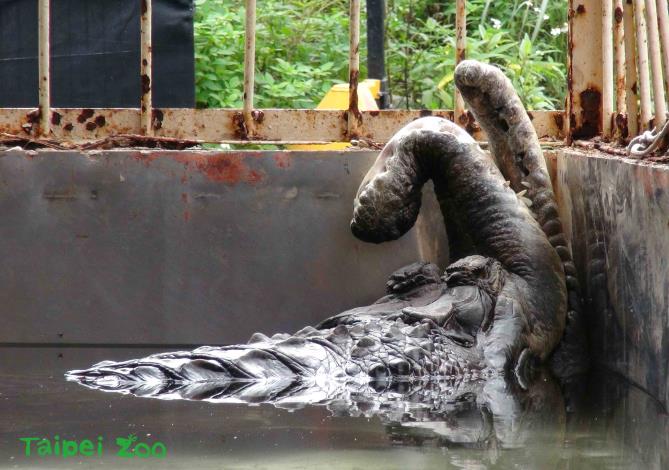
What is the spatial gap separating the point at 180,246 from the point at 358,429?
1.47 meters

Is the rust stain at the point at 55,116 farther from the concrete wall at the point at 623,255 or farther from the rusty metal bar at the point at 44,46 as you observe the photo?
the concrete wall at the point at 623,255

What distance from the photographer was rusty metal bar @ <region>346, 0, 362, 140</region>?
4.22 metres

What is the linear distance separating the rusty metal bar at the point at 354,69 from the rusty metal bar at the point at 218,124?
3 cm

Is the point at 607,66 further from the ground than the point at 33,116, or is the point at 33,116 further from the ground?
the point at 607,66

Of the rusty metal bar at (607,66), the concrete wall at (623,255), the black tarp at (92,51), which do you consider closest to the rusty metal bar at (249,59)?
the concrete wall at (623,255)

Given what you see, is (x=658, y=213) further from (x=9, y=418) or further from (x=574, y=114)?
(x=9, y=418)

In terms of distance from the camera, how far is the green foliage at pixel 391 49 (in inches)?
291

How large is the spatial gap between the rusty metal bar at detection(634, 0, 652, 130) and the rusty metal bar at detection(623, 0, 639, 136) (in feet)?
0.28

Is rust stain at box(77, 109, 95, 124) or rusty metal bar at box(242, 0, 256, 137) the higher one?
rusty metal bar at box(242, 0, 256, 137)

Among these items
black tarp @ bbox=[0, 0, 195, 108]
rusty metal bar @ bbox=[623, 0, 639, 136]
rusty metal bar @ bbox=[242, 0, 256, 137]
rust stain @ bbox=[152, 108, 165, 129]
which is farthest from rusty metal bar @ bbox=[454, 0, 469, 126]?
black tarp @ bbox=[0, 0, 195, 108]

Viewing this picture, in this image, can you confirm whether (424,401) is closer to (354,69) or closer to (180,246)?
(180,246)

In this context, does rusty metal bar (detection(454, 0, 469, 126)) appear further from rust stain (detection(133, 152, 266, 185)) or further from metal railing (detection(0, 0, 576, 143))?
rust stain (detection(133, 152, 266, 185))

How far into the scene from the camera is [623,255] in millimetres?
3451

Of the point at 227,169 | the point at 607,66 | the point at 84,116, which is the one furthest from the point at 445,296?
the point at 84,116
